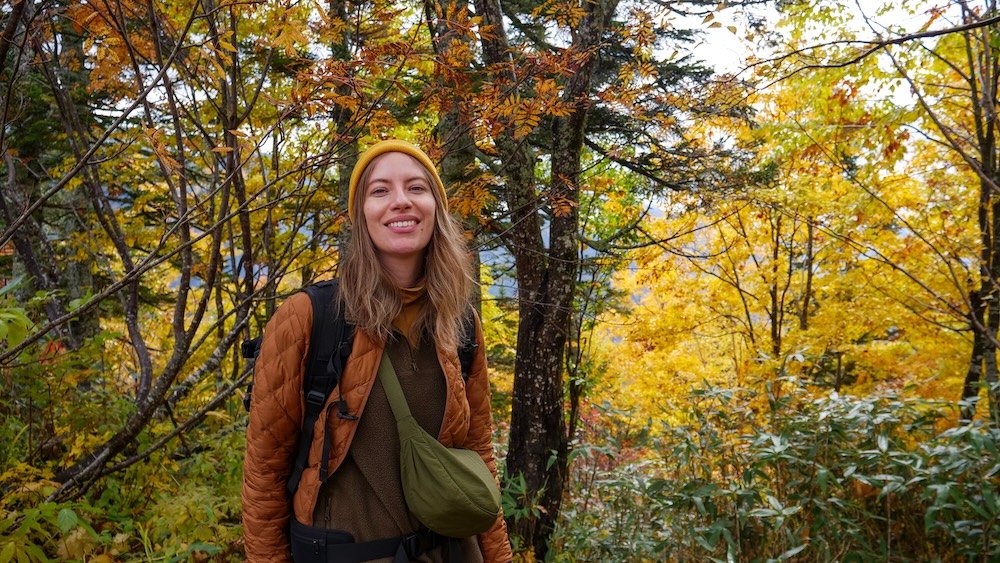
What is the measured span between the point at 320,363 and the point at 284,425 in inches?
8.0

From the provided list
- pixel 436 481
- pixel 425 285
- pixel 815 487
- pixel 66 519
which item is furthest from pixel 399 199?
pixel 815 487

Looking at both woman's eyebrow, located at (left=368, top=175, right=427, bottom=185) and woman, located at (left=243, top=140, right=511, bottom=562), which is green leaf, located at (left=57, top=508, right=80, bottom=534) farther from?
woman's eyebrow, located at (left=368, top=175, right=427, bottom=185)

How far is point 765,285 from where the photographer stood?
12.5 metres

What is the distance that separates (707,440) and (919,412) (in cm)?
168

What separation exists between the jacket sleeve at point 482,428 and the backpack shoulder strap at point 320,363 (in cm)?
51

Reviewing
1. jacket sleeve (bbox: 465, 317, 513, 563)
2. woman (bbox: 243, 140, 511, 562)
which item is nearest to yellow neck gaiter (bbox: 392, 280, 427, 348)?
woman (bbox: 243, 140, 511, 562)

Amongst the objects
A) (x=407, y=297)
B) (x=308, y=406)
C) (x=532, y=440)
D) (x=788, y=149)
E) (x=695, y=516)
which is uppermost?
(x=788, y=149)

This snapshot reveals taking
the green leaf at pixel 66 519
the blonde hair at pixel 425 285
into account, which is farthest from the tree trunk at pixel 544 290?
the green leaf at pixel 66 519

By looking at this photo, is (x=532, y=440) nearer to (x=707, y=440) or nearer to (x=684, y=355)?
(x=707, y=440)

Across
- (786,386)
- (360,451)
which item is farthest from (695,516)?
(360,451)

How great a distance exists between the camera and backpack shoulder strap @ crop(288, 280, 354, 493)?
168cm

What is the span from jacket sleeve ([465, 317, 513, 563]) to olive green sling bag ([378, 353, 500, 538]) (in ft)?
0.98

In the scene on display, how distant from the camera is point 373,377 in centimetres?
170

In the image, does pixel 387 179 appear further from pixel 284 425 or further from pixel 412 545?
pixel 412 545
